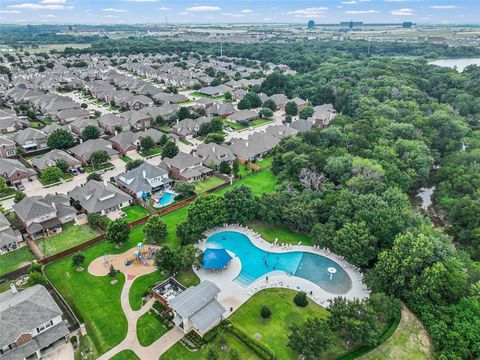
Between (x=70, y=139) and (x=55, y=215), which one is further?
(x=70, y=139)

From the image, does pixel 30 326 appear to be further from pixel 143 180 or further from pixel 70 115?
pixel 70 115

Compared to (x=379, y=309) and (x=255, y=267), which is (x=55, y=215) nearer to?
(x=255, y=267)

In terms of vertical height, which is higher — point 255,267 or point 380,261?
point 380,261

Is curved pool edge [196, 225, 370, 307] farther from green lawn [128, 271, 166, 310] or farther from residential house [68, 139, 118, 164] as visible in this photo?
residential house [68, 139, 118, 164]

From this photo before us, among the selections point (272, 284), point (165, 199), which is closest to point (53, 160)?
point (165, 199)

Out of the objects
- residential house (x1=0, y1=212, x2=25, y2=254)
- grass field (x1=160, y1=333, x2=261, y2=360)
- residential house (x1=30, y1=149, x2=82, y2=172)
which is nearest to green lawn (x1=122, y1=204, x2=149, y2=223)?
residential house (x1=0, y1=212, x2=25, y2=254)

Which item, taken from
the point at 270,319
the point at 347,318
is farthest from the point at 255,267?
→ the point at 347,318

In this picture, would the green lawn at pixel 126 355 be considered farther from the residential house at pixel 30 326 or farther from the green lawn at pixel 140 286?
the residential house at pixel 30 326
